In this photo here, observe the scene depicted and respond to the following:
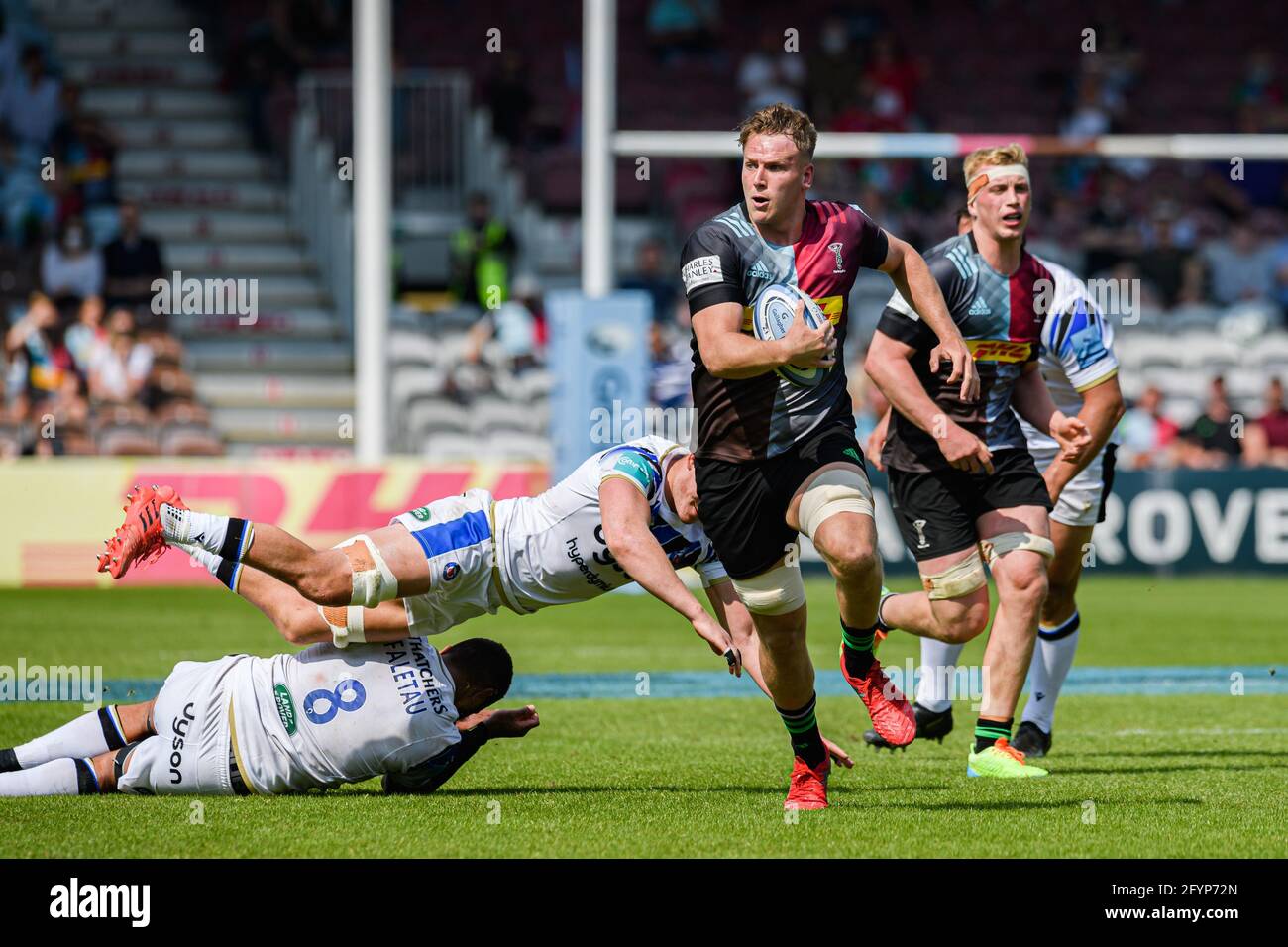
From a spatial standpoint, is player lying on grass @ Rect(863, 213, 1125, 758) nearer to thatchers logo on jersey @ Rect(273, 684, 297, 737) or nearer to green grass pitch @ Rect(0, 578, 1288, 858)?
green grass pitch @ Rect(0, 578, 1288, 858)

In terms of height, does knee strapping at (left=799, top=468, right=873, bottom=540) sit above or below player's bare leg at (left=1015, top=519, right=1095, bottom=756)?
above

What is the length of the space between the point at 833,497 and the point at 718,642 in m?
0.88

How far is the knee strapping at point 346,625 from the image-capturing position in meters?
6.80

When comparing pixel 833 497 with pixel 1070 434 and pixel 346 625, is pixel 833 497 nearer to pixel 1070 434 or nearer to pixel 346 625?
pixel 1070 434

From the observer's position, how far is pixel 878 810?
22.0 feet

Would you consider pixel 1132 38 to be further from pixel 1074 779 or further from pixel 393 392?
pixel 1074 779

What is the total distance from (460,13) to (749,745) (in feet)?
64.8

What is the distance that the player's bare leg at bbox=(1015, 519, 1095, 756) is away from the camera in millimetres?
8367

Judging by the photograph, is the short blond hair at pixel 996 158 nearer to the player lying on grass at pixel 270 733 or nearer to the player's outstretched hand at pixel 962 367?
the player's outstretched hand at pixel 962 367

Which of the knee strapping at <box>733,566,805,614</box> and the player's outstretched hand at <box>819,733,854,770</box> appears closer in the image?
the knee strapping at <box>733,566,805,614</box>

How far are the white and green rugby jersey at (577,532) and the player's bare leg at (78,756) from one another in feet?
4.80

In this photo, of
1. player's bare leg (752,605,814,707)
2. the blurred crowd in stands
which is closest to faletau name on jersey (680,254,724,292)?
player's bare leg (752,605,814,707)
